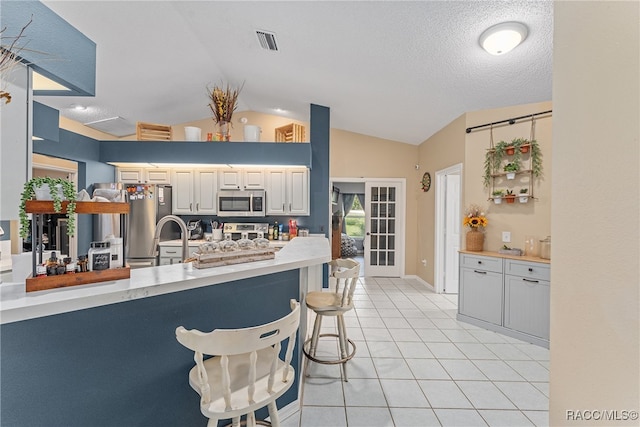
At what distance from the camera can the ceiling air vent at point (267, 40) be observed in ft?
9.54

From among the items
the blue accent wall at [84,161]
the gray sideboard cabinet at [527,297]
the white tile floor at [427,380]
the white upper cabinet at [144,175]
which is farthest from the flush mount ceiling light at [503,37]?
the blue accent wall at [84,161]

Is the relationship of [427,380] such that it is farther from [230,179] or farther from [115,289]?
[230,179]

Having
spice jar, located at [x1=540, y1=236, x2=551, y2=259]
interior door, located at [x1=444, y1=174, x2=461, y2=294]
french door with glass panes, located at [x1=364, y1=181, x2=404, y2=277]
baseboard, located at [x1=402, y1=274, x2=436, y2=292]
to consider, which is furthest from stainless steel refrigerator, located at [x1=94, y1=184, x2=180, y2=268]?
spice jar, located at [x1=540, y1=236, x2=551, y2=259]

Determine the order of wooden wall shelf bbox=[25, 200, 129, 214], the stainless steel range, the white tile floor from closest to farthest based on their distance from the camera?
wooden wall shelf bbox=[25, 200, 129, 214] < the white tile floor < the stainless steel range

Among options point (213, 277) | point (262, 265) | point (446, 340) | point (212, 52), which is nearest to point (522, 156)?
point (446, 340)

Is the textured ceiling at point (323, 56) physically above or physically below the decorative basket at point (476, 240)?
above

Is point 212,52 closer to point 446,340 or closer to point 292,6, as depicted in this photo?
point 292,6

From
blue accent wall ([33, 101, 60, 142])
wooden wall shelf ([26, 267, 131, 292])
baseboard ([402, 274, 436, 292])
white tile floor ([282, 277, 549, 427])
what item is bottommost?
white tile floor ([282, 277, 549, 427])

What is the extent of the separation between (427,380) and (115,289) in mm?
2370

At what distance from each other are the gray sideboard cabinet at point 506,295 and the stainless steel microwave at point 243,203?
3129 millimetres

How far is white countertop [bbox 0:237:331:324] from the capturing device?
0.95 metres

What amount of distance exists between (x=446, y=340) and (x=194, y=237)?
4022mm

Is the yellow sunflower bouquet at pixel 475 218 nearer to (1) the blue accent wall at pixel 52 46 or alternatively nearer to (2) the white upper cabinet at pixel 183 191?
(1) the blue accent wall at pixel 52 46

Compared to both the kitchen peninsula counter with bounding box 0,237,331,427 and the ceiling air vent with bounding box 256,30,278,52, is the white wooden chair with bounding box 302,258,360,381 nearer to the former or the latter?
the kitchen peninsula counter with bounding box 0,237,331,427
